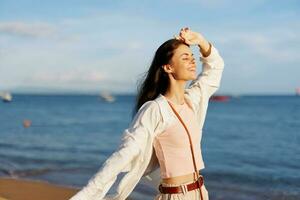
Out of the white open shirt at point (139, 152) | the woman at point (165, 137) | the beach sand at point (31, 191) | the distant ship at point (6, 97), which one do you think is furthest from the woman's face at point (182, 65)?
the distant ship at point (6, 97)

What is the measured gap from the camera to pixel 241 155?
19.4 metres

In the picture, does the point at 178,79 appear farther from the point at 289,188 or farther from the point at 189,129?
the point at 289,188

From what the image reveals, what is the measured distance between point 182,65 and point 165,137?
1.60ft

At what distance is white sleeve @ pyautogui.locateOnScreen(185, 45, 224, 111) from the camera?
3658 millimetres

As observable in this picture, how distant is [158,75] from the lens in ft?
11.0

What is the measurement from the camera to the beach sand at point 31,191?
9617 mm

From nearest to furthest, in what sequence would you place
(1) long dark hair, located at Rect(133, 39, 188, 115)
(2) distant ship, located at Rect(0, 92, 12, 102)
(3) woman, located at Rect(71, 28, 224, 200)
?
(3) woman, located at Rect(71, 28, 224, 200), (1) long dark hair, located at Rect(133, 39, 188, 115), (2) distant ship, located at Rect(0, 92, 12, 102)

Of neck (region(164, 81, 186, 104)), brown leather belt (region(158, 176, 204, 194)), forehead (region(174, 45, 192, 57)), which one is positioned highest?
forehead (region(174, 45, 192, 57))

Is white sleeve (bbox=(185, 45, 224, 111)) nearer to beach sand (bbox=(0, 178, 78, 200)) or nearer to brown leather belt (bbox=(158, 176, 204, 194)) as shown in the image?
brown leather belt (bbox=(158, 176, 204, 194))

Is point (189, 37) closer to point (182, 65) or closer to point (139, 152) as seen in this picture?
point (182, 65)

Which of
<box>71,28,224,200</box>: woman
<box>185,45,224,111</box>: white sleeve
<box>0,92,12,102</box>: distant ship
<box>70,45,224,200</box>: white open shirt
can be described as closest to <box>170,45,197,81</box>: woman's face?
<box>71,28,224,200</box>: woman

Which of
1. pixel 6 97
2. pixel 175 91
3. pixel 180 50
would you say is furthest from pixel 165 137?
pixel 6 97

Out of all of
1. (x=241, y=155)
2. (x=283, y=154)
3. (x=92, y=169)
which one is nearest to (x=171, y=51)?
(x=92, y=169)

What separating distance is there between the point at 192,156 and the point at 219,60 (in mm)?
848
